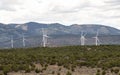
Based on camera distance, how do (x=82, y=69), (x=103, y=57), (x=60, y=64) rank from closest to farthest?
(x=82, y=69) < (x=60, y=64) < (x=103, y=57)

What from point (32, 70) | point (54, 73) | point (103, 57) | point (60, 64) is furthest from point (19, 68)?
point (103, 57)

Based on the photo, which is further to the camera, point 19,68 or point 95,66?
point 95,66

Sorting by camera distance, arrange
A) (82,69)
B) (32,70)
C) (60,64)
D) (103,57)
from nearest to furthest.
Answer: (32,70) < (82,69) < (60,64) < (103,57)

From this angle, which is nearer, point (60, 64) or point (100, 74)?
point (100, 74)

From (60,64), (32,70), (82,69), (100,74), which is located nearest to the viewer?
(100,74)

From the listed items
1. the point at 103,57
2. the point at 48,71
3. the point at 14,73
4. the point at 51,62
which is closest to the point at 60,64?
the point at 51,62

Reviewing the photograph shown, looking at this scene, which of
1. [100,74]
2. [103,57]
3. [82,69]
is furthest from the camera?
[103,57]

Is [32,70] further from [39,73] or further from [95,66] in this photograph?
[95,66]

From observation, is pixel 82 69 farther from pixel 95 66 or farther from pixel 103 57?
pixel 103 57

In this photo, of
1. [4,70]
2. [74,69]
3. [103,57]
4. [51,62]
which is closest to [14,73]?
[4,70]
